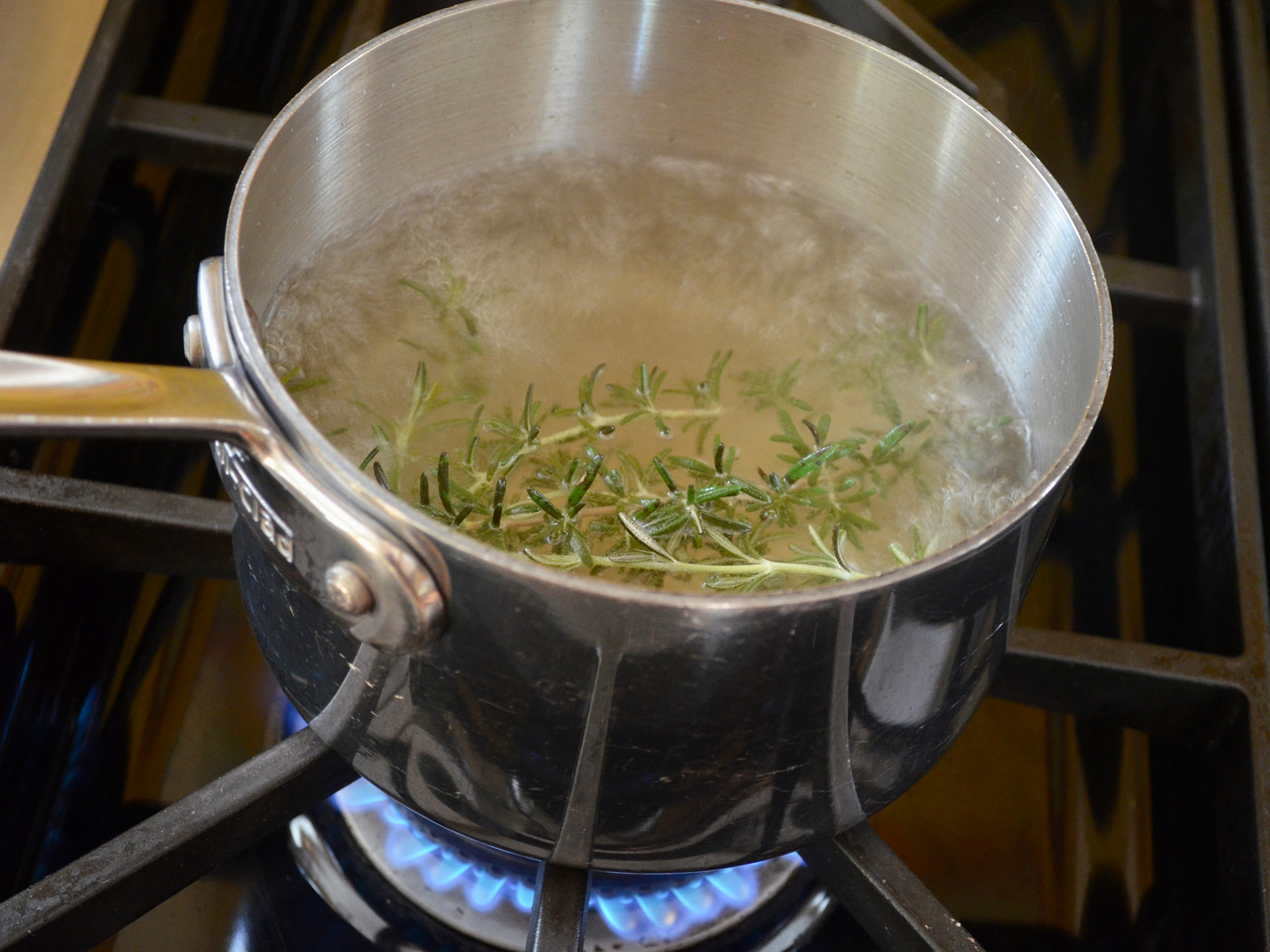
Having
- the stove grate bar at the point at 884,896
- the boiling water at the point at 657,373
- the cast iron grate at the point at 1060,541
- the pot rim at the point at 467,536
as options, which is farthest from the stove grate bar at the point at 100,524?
the stove grate bar at the point at 884,896

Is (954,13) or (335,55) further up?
(954,13)

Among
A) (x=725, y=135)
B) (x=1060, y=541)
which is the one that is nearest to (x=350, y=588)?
(x=725, y=135)

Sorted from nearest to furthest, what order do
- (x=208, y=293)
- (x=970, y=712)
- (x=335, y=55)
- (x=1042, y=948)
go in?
1. (x=208, y=293)
2. (x=970, y=712)
3. (x=1042, y=948)
4. (x=335, y=55)

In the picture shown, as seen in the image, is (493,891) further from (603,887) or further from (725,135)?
(725,135)

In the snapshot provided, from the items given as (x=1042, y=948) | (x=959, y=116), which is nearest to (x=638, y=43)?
(x=959, y=116)

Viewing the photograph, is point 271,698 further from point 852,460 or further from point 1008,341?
point 1008,341

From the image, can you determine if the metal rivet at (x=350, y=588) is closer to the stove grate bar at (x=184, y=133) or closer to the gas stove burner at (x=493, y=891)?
the gas stove burner at (x=493, y=891)

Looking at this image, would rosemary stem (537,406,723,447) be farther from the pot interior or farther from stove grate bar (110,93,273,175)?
stove grate bar (110,93,273,175)
